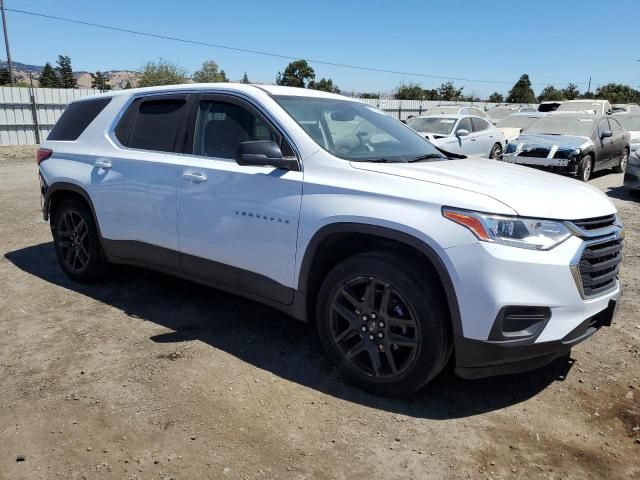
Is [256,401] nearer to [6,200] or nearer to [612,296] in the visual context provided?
[612,296]

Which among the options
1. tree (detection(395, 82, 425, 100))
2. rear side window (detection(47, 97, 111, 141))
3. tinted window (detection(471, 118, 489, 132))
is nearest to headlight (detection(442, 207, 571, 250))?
rear side window (detection(47, 97, 111, 141))

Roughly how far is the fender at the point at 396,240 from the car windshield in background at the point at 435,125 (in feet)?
33.0

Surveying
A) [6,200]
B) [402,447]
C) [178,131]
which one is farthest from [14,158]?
[402,447]

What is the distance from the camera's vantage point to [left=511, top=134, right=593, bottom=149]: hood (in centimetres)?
1096

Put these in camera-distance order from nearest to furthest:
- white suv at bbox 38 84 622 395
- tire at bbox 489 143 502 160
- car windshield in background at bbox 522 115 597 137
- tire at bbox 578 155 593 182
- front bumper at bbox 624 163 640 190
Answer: white suv at bbox 38 84 622 395
front bumper at bbox 624 163 640 190
tire at bbox 578 155 593 182
car windshield in background at bbox 522 115 597 137
tire at bbox 489 143 502 160

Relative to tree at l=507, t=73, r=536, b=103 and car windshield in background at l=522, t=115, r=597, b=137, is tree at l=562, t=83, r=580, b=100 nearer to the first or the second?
tree at l=507, t=73, r=536, b=103

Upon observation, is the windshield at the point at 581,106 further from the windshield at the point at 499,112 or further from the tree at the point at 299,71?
the tree at the point at 299,71

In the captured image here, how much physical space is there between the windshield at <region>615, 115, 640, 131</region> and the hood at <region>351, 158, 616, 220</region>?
15.5 m

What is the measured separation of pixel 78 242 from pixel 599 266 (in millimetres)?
4466

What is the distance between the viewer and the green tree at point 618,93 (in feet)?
212

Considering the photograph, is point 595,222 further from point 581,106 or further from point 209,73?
point 209,73

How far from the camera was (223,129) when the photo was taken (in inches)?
157

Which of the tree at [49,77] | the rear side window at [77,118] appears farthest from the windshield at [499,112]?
the tree at [49,77]

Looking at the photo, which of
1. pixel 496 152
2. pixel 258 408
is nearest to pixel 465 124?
pixel 496 152
